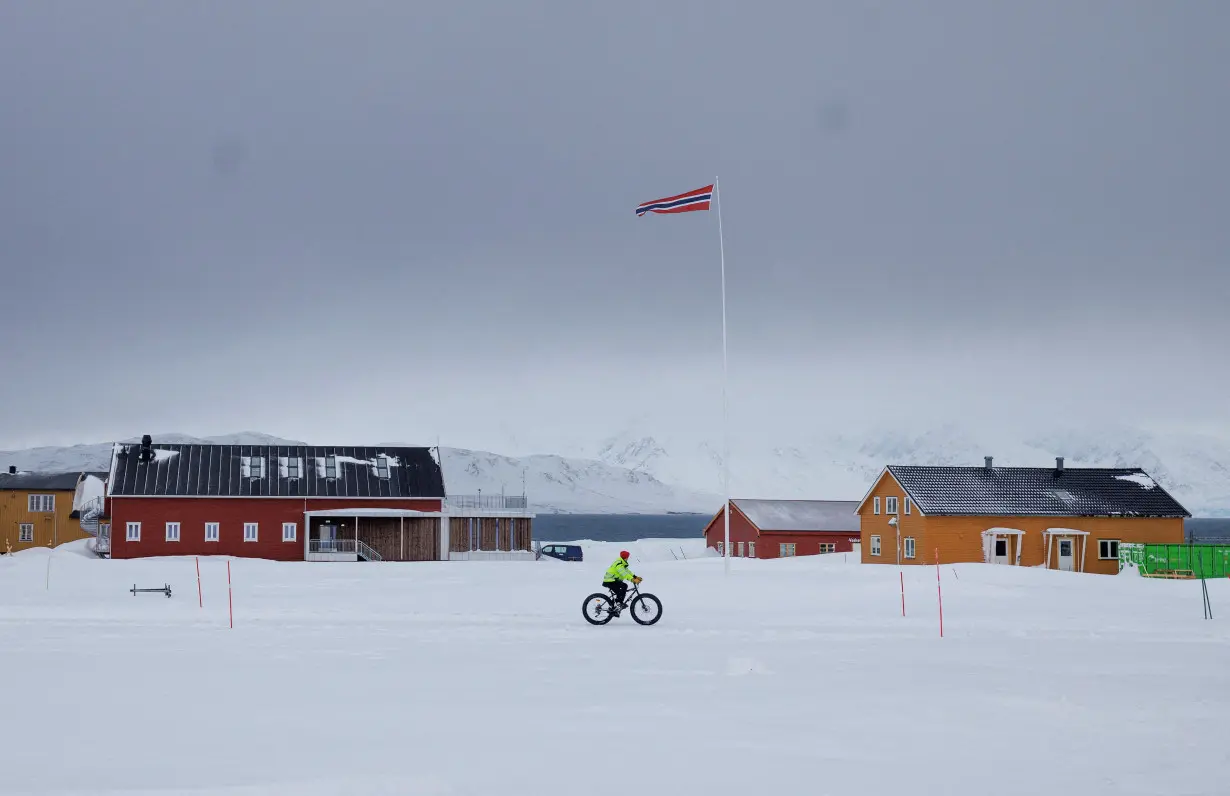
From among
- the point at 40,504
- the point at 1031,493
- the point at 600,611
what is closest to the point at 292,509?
the point at 40,504

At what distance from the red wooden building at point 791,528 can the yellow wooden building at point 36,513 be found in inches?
1984

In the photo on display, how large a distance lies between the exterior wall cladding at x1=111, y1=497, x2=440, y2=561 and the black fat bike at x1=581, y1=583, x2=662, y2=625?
4304cm

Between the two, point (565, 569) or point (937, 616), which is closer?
point (937, 616)

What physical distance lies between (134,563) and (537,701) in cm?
4667

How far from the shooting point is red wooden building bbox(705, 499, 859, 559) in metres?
80.8

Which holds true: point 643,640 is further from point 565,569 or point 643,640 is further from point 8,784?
point 565,569

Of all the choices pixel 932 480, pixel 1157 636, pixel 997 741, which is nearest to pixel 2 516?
pixel 932 480

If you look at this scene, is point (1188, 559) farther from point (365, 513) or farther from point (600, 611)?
point (365, 513)

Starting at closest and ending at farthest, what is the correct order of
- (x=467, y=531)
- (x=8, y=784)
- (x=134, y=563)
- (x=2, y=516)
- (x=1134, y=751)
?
(x=8, y=784), (x=1134, y=751), (x=134, y=563), (x=467, y=531), (x=2, y=516)

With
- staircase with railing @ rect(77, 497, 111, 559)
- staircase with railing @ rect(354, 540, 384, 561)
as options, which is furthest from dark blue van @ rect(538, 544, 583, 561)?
staircase with railing @ rect(77, 497, 111, 559)

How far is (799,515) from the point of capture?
3270 inches

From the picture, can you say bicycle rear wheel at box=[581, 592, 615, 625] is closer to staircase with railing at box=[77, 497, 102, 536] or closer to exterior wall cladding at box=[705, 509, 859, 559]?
exterior wall cladding at box=[705, 509, 859, 559]

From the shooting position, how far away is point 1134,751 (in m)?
12.9

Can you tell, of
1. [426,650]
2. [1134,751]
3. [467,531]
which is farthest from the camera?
[467,531]
